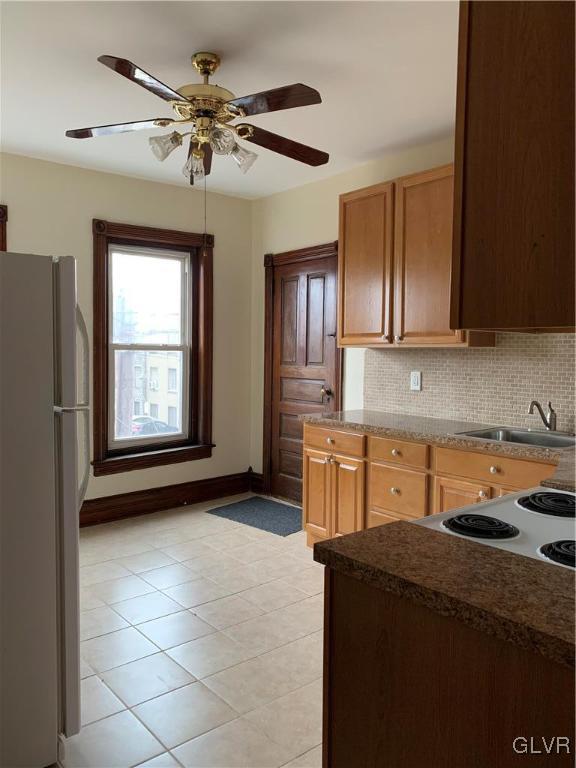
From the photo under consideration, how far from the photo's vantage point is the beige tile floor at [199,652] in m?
2.09

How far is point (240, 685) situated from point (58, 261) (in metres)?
1.82

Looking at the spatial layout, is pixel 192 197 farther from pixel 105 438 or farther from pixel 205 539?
pixel 205 539

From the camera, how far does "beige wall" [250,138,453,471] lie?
4.07 metres

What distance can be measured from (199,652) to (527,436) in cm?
209

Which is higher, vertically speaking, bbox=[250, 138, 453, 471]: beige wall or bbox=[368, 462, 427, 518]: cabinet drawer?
bbox=[250, 138, 453, 471]: beige wall

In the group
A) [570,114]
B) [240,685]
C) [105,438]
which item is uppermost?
[570,114]

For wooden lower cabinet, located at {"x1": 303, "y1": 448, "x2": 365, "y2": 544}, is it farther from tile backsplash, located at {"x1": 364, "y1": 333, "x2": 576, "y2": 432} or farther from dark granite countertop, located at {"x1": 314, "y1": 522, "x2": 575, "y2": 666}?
dark granite countertop, located at {"x1": 314, "y1": 522, "x2": 575, "y2": 666}

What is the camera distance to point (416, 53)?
267 centimetres

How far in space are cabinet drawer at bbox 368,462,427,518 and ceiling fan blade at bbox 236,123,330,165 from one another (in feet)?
5.72

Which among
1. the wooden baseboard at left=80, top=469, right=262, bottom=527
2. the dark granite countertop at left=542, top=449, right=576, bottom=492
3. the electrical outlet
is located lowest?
the wooden baseboard at left=80, top=469, right=262, bottom=527

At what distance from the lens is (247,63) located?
2.78m

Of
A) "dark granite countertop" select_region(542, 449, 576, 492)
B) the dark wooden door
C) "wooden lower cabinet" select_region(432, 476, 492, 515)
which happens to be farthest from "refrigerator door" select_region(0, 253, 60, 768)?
the dark wooden door

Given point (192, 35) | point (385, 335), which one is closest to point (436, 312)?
point (385, 335)

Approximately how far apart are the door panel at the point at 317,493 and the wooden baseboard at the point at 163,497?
4.95ft
